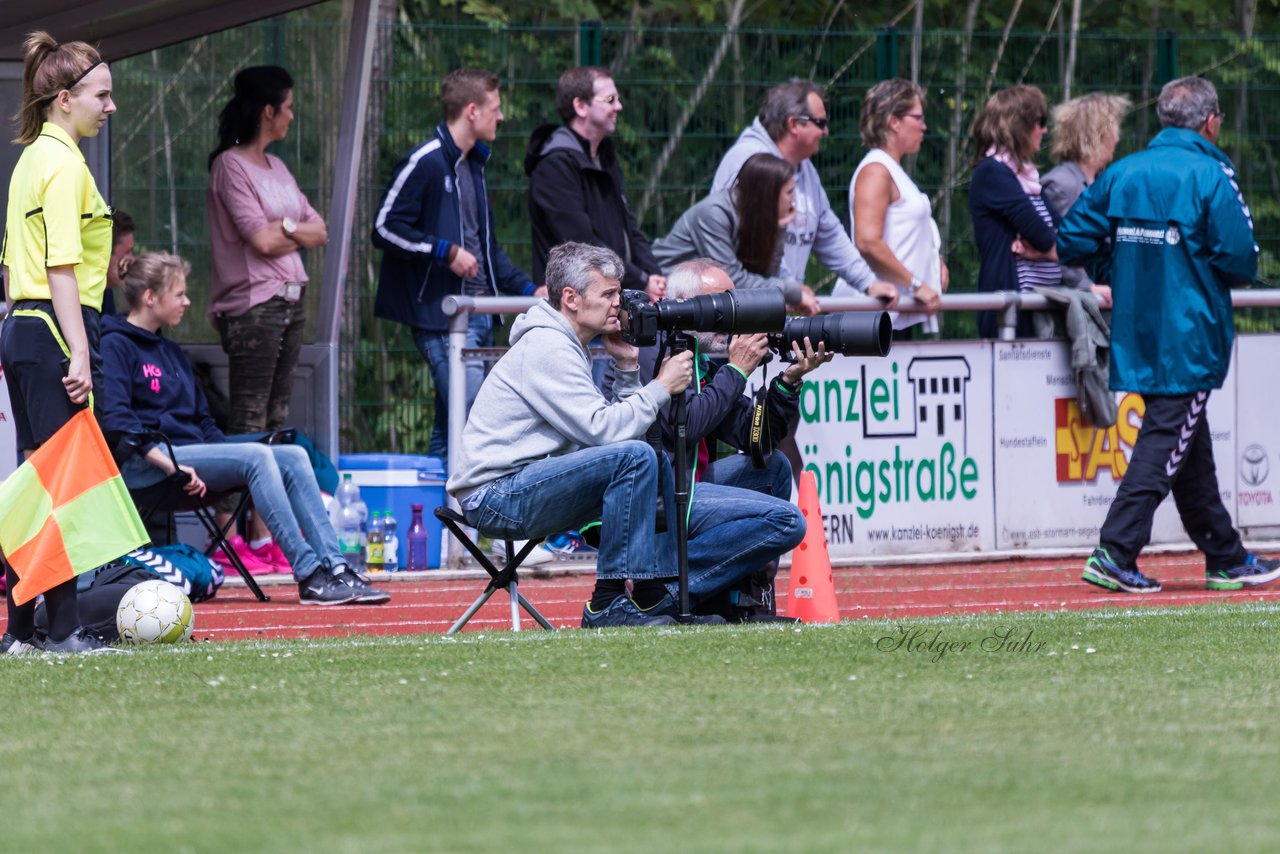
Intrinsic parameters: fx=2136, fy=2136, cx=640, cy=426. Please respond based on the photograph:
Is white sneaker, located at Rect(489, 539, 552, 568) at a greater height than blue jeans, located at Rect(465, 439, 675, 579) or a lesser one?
lesser

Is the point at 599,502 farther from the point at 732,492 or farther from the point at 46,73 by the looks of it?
the point at 46,73

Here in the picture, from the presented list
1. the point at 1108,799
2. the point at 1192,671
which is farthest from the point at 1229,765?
the point at 1192,671

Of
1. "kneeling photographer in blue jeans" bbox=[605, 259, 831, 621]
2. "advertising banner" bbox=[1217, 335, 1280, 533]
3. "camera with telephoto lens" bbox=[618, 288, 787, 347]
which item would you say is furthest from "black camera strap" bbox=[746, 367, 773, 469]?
"advertising banner" bbox=[1217, 335, 1280, 533]

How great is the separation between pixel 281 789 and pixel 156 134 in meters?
6.91

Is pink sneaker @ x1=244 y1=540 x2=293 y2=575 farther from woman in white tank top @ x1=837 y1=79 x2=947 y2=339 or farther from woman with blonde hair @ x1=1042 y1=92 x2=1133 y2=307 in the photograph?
woman with blonde hair @ x1=1042 y1=92 x2=1133 y2=307

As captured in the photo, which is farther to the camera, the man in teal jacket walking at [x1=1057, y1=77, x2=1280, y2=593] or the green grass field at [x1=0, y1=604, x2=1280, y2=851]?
the man in teal jacket walking at [x1=1057, y1=77, x2=1280, y2=593]

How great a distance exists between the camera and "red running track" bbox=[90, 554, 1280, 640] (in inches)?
340

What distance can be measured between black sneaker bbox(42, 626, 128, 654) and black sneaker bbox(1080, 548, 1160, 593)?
4376 mm

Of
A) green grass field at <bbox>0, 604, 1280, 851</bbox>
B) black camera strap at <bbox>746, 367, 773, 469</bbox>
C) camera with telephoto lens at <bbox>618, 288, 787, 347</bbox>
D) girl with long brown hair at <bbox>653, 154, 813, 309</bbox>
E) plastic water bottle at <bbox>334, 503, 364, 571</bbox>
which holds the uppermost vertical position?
girl with long brown hair at <bbox>653, 154, 813, 309</bbox>

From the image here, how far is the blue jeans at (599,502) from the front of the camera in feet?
24.1

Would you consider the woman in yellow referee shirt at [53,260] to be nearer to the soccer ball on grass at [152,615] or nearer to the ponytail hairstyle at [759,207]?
the soccer ball on grass at [152,615]

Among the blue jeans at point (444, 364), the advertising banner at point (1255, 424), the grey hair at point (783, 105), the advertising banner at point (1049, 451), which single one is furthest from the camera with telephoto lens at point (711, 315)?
the advertising banner at point (1255, 424)

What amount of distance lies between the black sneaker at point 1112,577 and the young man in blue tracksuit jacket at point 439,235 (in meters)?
3.02

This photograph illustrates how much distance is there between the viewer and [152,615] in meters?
7.42
